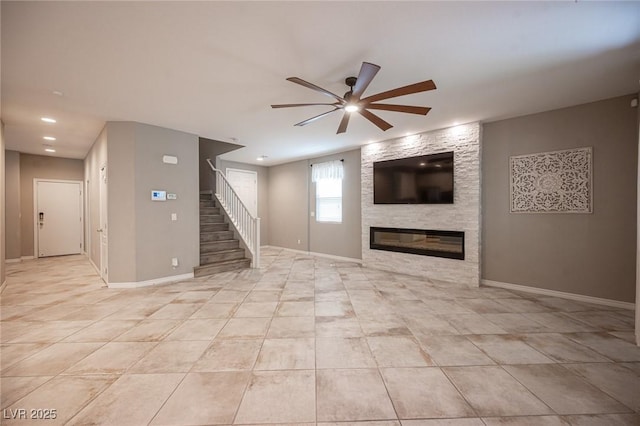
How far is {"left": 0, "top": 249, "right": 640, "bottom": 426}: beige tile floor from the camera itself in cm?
172

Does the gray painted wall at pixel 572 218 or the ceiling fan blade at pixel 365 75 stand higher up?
the ceiling fan blade at pixel 365 75

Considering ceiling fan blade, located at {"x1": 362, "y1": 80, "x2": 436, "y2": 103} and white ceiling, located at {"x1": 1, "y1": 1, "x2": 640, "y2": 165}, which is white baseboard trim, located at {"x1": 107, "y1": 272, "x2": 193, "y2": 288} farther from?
ceiling fan blade, located at {"x1": 362, "y1": 80, "x2": 436, "y2": 103}

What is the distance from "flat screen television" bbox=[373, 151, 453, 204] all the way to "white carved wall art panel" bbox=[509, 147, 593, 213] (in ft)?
3.35

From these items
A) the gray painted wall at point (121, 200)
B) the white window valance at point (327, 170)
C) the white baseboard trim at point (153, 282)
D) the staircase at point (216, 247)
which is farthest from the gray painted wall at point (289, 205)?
the gray painted wall at point (121, 200)

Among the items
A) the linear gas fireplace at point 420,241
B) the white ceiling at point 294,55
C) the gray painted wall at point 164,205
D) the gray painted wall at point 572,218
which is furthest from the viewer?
the linear gas fireplace at point 420,241

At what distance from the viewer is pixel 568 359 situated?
2.29 meters

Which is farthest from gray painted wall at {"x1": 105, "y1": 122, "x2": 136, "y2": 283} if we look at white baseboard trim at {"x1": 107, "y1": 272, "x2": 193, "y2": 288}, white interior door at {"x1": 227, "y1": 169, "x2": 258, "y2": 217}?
white interior door at {"x1": 227, "y1": 169, "x2": 258, "y2": 217}

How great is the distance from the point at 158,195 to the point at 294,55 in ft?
12.1

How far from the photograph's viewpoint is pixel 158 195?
4629 mm

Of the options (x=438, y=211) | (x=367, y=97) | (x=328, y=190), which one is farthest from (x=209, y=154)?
(x=438, y=211)

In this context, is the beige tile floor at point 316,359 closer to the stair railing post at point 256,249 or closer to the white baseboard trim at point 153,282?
the white baseboard trim at point 153,282

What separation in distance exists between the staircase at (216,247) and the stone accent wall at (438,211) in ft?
10.1

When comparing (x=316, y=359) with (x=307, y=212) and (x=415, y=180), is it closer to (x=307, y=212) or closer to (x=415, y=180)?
(x=415, y=180)

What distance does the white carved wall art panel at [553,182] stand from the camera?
374cm
